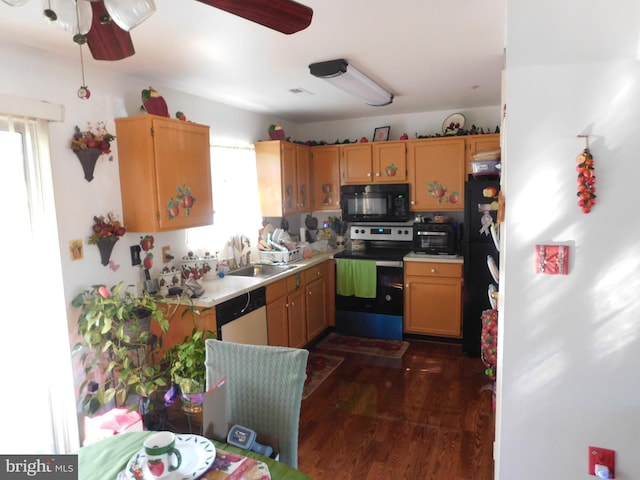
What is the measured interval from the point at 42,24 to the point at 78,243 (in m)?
1.15

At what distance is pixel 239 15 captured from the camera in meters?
1.16

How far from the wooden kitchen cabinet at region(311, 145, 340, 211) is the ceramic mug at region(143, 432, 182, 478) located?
368 centimetres

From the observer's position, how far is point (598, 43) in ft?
4.97

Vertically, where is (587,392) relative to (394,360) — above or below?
above

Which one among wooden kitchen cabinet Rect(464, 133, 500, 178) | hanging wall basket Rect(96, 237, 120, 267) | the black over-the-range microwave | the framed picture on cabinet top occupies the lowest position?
hanging wall basket Rect(96, 237, 120, 267)

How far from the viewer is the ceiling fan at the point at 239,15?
3.61ft

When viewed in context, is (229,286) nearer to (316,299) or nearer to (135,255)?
(135,255)

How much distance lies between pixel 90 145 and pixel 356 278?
2727 mm

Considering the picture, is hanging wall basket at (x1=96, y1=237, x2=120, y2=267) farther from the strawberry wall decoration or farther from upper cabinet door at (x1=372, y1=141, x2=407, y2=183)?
upper cabinet door at (x1=372, y1=141, x2=407, y2=183)

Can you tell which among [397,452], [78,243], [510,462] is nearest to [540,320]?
[510,462]

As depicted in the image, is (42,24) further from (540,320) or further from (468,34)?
(540,320)

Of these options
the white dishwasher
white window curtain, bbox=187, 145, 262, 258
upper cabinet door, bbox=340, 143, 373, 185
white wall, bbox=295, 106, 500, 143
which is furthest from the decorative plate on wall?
the white dishwasher

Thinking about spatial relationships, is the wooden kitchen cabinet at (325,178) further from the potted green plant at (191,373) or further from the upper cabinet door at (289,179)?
the potted green plant at (191,373)

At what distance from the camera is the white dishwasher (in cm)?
276
